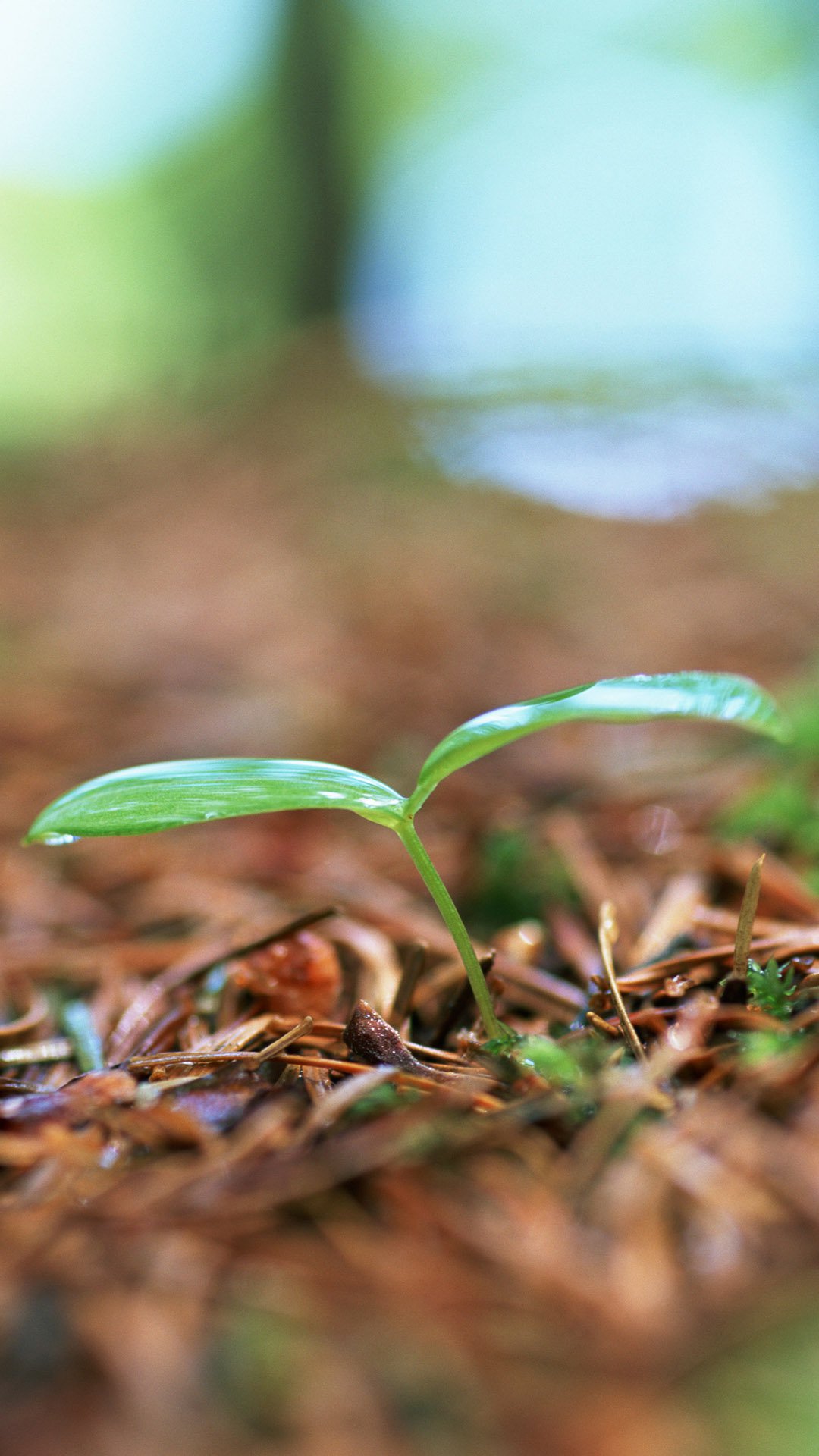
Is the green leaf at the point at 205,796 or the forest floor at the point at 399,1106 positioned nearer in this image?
the forest floor at the point at 399,1106

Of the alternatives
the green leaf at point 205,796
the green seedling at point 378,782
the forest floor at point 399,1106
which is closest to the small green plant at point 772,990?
the forest floor at point 399,1106

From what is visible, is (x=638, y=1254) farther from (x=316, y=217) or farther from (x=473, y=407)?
(x=316, y=217)

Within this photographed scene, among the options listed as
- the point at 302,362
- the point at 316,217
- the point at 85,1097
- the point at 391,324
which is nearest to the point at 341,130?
the point at 316,217

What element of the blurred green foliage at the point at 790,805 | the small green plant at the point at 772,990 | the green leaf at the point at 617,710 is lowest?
the blurred green foliage at the point at 790,805

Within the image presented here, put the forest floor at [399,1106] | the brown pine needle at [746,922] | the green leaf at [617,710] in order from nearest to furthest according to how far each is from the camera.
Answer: the forest floor at [399,1106] < the green leaf at [617,710] < the brown pine needle at [746,922]

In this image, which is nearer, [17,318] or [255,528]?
[255,528]

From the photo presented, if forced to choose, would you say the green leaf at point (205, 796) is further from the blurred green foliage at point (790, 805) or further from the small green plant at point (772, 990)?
the blurred green foliage at point (790, 805)

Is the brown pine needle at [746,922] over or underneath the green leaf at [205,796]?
underneath
